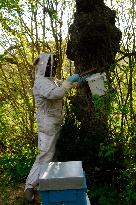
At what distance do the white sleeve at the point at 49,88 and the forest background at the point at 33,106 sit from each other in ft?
1.84

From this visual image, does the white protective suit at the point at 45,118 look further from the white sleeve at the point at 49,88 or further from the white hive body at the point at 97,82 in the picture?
the white hive body at the point at 97,82

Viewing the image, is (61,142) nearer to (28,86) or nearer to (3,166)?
(3,166)

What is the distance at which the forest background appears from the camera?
6512mm

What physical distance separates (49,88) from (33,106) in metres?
3.27

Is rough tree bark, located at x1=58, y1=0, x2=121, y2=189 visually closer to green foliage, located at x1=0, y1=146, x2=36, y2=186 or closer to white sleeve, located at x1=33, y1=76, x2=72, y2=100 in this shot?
white sleeve, located at x1=33, y1=76, x2=72, y2=100

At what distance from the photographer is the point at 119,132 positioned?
6.85 m

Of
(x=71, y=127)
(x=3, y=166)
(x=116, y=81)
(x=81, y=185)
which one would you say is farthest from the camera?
(x=3, y=166)

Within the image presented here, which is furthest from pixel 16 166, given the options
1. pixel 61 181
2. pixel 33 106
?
pixel 61 181

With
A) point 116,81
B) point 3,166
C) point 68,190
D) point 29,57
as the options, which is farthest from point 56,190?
point 29,57

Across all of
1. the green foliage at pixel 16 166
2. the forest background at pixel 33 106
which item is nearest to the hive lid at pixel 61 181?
the forest background at pixel 33 106

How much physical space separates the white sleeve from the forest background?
56 cm

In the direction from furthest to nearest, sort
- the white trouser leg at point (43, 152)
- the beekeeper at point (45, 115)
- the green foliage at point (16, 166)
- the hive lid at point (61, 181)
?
the green foliage at point (16, 166) < the white trouser leg at point (43, 152) < the beekeeper at point (45, 115) < the hive lid at point (61, 181)

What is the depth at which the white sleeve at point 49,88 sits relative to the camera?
6145mm

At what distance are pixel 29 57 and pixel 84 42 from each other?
327 cm
